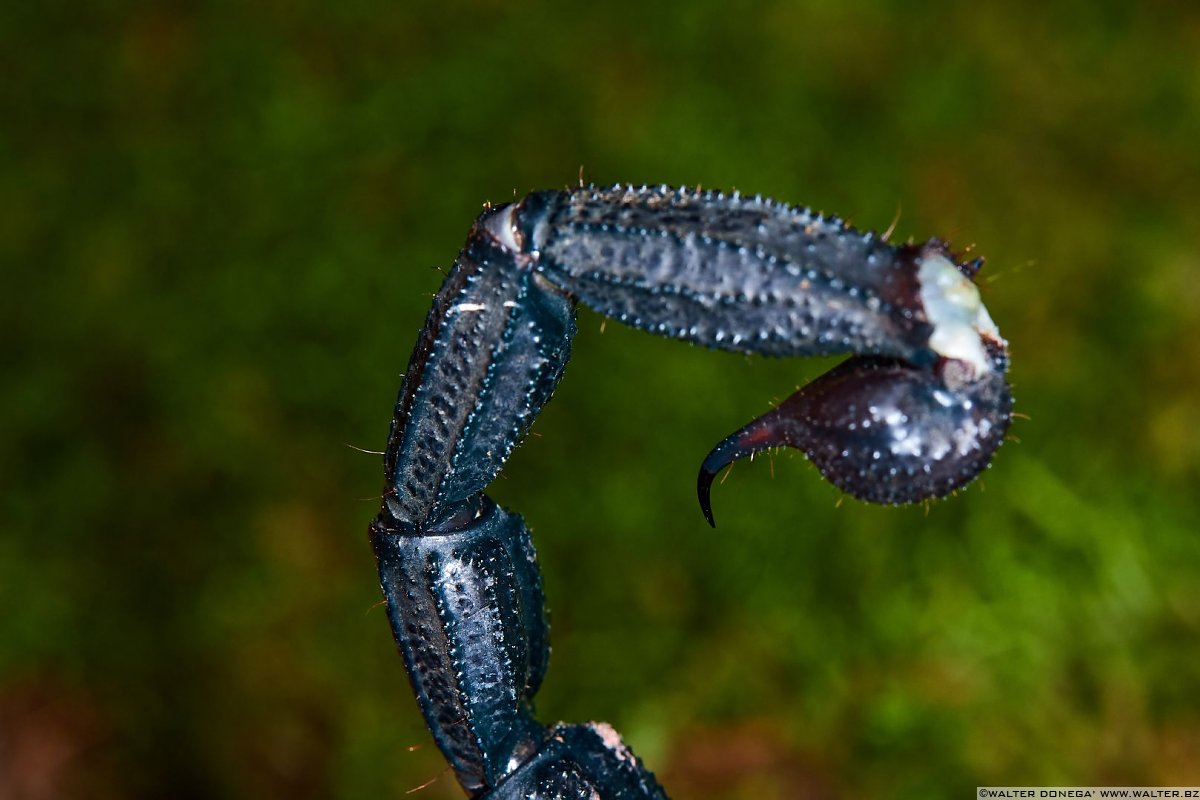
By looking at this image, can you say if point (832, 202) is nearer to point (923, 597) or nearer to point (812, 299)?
point (923, 597)

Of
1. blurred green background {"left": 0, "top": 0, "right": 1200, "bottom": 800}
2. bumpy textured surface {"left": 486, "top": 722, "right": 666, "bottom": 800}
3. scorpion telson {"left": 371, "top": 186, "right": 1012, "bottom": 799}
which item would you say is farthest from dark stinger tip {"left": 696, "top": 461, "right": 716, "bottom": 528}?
blurred green background {"left": 0, "top": 0, "right": 1200, "bottom": 800}

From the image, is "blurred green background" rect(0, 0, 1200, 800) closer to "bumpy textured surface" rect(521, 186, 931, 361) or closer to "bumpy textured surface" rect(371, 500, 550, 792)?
"bumpy textured surface" rect(371, 500, 550, 792)

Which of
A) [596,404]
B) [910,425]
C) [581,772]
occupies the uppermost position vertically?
[596,404]

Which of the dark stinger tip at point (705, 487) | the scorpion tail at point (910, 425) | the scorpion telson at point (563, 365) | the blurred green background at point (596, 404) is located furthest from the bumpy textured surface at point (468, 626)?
the blurred green background at point (596, 404)

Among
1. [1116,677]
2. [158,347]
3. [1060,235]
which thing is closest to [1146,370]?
[1060,235]

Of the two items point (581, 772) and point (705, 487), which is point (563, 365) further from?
point (581, 772)

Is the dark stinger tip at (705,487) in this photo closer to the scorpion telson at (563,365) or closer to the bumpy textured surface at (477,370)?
the scorpion telson at (563,365)

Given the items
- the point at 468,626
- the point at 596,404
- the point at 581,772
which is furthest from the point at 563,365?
the point at 596,404

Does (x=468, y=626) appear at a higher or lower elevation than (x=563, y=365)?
lower
